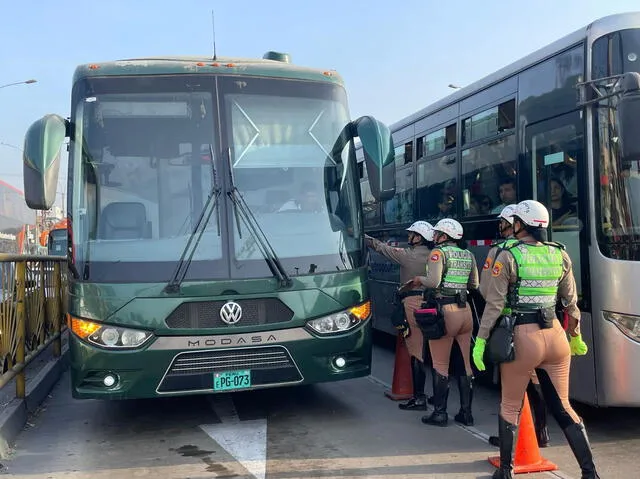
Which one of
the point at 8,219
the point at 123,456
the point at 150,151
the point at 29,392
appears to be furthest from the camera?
the point at 8,219

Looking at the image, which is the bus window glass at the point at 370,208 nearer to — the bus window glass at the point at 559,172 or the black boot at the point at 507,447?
the bus window glass at the point at 559,172

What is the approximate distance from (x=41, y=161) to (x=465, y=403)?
169 inches

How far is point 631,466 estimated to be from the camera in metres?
5.21

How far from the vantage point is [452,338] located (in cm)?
646

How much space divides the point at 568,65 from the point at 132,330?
4.25 meters

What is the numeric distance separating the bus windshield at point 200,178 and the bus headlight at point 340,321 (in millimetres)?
409

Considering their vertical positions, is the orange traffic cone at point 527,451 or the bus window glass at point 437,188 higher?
the bus window glass at point 437,188

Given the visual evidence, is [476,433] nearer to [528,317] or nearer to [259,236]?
A: [528,317]

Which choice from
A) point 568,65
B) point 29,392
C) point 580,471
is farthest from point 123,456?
point 568,65

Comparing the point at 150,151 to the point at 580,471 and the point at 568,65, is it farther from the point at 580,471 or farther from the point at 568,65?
the point at 580,471

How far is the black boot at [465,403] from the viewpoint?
6453 millimetres

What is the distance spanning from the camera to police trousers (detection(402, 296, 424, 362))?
695cm

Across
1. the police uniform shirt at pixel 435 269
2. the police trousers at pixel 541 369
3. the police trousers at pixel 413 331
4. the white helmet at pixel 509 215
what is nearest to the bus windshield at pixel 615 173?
the white helmet at pixel 509 215

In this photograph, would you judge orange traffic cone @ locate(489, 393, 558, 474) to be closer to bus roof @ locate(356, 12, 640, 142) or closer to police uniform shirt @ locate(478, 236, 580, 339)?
police uniform shirt @ locate(478, 236, 580, 339)
